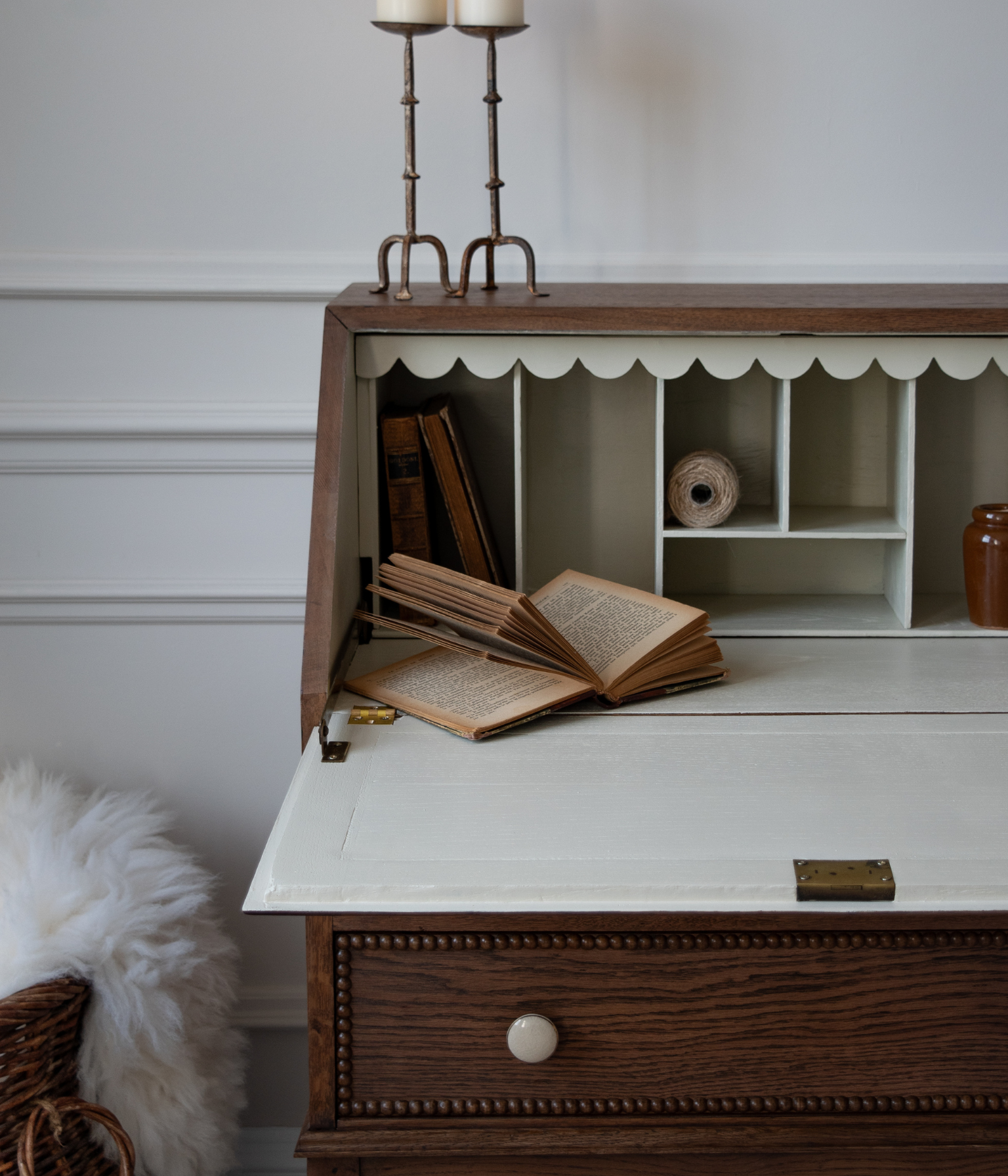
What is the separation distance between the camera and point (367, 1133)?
81 cm

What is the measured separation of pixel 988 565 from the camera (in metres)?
1.24

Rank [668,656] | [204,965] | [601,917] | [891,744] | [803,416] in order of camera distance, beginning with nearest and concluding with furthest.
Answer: [601,917] → [891,744] → [668,656] → [204,965] → [803,416]

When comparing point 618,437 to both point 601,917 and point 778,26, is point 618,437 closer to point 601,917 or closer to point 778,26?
point 778,26

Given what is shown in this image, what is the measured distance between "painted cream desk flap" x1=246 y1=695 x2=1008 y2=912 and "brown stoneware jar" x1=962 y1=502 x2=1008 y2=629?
0.29 meters

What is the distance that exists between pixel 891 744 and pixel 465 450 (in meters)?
0.60

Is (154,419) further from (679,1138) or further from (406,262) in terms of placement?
(679,1138)

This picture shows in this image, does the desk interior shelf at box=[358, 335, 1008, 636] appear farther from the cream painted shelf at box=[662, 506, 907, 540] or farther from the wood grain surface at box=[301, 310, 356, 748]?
the wood grain surface at box=[301, 310, 356, 748]

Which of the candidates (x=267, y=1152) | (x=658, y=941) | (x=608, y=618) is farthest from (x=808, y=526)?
(x=267, y=1152)

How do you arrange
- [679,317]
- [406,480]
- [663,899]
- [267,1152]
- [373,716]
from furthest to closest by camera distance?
[267,1152]
[406,480]
[679,317]
[373,716]
[663,899]

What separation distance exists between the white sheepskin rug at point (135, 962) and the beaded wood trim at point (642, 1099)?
40cm

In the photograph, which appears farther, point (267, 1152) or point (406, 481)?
point (267, 1152)

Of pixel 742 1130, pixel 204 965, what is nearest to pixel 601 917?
pixel 742 1130

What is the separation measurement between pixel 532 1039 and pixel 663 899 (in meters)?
0.15

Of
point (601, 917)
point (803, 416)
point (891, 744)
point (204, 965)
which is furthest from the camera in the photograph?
point (803, 416)
